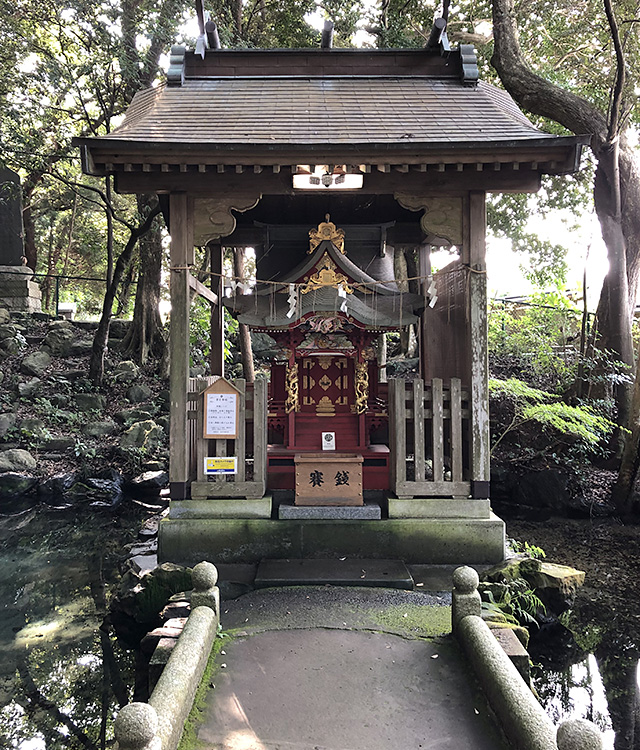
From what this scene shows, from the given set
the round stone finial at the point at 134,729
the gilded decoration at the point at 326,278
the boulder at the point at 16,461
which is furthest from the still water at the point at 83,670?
the gilded decoration at the point at 326,278

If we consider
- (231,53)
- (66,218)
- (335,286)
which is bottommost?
(335,286)

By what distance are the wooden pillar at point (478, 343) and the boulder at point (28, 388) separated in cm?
1272

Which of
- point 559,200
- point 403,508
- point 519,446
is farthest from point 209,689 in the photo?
point 559,200

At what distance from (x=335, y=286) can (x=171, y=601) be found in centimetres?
407

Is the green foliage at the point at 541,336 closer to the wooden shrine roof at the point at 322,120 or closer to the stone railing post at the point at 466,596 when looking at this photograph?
the wooden shrine roof at the point at 322,120

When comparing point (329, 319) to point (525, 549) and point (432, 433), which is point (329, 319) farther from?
point (525, 549)

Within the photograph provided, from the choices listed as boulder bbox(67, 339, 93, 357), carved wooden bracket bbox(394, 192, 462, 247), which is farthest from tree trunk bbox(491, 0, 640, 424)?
boulder bbox(67, 339, 93, 357)

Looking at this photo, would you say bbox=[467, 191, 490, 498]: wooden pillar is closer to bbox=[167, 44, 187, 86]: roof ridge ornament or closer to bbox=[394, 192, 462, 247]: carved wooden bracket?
bbox=[394, 192, 462, 247]: carved wooden bracket

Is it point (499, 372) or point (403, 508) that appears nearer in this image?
point (403, 508)

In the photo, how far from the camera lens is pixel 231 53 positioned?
812cm

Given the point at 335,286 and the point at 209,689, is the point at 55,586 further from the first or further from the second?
the point at 335,286

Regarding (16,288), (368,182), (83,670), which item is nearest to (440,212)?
(368,182)

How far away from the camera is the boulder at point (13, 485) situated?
11453 millimetres

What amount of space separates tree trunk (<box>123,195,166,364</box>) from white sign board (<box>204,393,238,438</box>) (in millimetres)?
11573
